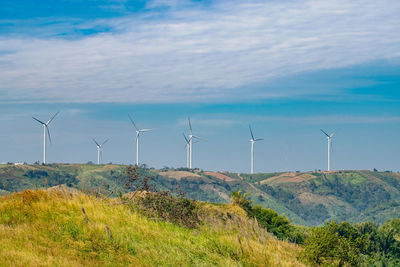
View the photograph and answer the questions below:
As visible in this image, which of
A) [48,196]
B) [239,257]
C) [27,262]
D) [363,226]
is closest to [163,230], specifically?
[239,257]

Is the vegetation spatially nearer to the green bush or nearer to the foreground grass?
the foreground grass

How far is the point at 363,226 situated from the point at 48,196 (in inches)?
2160

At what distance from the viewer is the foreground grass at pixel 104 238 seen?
49.5 feet

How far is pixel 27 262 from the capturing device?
13.5 metres

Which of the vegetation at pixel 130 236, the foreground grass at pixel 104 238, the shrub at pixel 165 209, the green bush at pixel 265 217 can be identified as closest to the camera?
the foreground grass at pixel 104 238

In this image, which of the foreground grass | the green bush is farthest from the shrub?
the green bush

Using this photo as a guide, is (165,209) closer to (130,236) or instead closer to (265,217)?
(130,236)

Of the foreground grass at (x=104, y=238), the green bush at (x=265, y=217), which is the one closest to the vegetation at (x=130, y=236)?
the foreground grass at (x=104, y=238)

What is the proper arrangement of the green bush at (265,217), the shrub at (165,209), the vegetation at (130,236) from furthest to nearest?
the green bush at (265,217)
the shrub at (165,209)
the vegetation at (130,236)

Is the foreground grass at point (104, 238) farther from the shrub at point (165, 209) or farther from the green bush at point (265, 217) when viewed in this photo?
the green bush at point (265, 217)

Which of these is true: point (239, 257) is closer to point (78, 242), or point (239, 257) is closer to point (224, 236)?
point (224, 236)

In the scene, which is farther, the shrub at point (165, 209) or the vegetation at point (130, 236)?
the shrub at point (165, 209)

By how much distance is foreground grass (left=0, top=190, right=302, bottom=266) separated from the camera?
1509cm

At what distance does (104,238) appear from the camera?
16750 millimetres
